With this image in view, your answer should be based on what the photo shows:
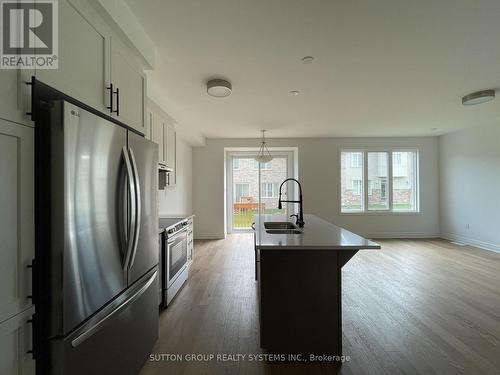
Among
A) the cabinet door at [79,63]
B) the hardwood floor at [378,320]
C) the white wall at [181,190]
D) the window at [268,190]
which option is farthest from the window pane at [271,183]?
the cabinet door at [79,63]

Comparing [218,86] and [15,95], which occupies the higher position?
[218,86]

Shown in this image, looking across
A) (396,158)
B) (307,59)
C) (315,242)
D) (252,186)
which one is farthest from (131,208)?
(396,158)

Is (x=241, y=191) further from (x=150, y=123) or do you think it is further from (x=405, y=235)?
(x=405, y=235)

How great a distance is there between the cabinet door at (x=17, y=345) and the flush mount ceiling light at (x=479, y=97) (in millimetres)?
4982

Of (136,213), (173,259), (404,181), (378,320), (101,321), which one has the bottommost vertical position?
(378,320)

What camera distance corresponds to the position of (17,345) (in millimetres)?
967

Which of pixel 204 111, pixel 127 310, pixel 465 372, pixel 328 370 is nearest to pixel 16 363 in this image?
pixel 127 310

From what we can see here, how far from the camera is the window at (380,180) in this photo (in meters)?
6.36

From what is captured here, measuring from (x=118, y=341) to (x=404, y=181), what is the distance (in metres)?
7.05

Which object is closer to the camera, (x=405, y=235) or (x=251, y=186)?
(x=405, y=235)

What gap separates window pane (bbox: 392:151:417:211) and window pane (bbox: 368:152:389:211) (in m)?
0.19

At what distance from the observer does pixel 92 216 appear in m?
1.23

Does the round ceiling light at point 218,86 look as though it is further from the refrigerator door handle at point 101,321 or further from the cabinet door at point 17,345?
the cabinet door at point 17,345

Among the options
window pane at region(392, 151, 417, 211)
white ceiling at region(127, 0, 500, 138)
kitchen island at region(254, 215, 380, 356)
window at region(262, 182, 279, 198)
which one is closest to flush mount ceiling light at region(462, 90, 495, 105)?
white ceiling at region(127, 0, 500, 138)
